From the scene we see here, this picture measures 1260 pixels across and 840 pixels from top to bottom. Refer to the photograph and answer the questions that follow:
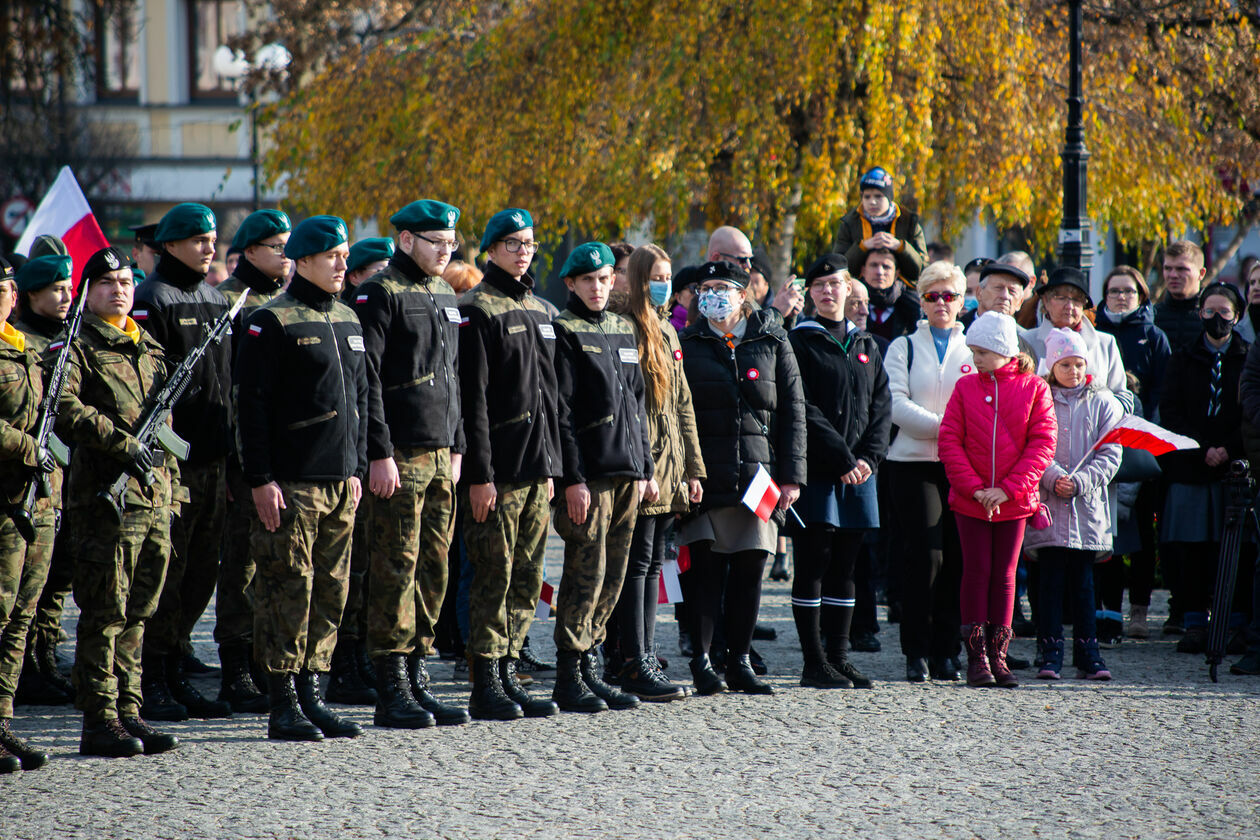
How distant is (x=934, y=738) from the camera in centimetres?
625

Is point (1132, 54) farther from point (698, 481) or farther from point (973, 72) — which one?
point (698, 481)

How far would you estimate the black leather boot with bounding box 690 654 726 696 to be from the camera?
7.18 meters

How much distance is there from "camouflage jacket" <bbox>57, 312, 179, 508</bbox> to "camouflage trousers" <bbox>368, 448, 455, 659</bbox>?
2.98ft

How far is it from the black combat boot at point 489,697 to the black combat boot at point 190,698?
43.6 inches

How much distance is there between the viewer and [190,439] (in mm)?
6832

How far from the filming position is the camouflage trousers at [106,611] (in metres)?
5.92

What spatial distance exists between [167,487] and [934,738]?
10.9 ft

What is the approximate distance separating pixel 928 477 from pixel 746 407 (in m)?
1.13

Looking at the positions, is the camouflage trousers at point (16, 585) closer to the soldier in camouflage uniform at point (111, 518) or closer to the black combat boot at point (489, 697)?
the soldier in camouflage uniform at point (111, 518)

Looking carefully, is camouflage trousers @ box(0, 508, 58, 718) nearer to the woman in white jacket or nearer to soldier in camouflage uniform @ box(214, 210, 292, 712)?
soldier in camouflage uniform @ box(214, 210, 292, 712)

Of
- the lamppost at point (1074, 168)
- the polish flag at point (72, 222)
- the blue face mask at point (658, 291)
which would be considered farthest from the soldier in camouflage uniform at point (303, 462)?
the lamppost at point (1074, 168)

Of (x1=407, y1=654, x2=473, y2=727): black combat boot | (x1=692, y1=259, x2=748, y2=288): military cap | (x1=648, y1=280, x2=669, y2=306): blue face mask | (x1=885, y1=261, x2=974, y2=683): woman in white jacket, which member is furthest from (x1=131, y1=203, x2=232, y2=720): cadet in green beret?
(x1=885, y1=261, x2=974, y2=683): woman in white jacket

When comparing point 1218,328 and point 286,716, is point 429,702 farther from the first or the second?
point 1218,328

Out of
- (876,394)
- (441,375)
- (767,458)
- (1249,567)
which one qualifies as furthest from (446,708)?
(1249,567)
